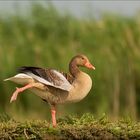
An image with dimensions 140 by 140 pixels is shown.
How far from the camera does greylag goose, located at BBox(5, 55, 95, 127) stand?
5.71 meters

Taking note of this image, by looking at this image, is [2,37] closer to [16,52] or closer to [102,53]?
[16,52]

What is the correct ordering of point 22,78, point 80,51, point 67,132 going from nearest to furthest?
point 67,132 → point 22,78 → point 80,51

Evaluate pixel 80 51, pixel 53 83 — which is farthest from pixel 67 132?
pixel 80 51

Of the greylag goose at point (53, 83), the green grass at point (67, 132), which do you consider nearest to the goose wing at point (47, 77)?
the greylag goose at point (53, 83)

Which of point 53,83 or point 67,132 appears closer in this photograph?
point 67,132

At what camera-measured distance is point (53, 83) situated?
5.72 m

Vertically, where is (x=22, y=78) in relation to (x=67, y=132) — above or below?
above

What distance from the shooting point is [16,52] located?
12898 millimetres

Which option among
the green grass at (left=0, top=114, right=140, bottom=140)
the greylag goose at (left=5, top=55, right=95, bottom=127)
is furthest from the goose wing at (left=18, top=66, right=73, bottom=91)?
the green grass at (left=0, top=114, right=140, bottom=140)

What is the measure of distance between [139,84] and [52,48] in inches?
73.3

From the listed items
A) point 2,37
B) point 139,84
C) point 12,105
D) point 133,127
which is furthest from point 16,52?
point 133,127

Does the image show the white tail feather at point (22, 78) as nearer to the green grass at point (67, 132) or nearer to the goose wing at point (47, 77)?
the goose wing at point (47, 77)

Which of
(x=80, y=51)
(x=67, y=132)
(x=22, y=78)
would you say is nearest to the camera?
(x=67, y=132)

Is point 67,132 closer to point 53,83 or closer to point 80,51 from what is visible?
point 53,83
